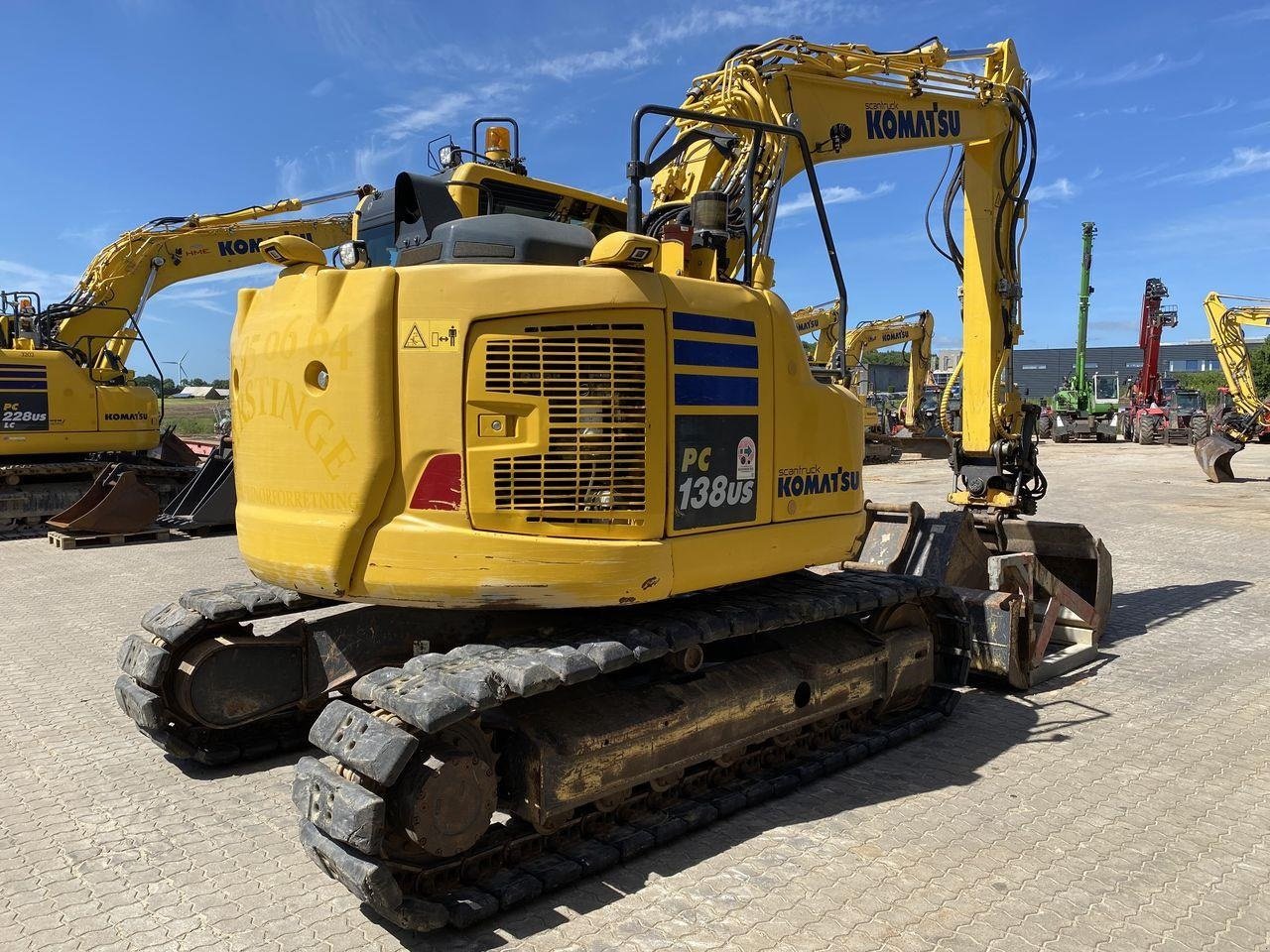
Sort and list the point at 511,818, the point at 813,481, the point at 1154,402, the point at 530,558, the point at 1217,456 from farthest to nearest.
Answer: the point at 1154,402 < the point at 1217,456 < the point at 813,481 < the point at 511,818 < the point at 530,558

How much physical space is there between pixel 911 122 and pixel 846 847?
6.42 m

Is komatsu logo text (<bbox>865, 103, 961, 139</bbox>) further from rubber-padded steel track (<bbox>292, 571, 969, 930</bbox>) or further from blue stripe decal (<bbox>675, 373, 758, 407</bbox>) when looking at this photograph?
rubber-padded steel track (<bbox>292, 571, 969, 930</bbox>)

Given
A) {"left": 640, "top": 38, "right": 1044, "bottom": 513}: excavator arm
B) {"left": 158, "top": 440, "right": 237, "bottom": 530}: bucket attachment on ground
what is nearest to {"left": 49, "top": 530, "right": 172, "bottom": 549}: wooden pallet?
{"left": 158, "top": 440, "right": 237, "bottom": 530}: bucket attachment on ground

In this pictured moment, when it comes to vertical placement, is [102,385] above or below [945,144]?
below

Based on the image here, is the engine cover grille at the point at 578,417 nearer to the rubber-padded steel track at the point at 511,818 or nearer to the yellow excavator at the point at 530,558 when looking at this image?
the yellow excavator at the point at 530,558

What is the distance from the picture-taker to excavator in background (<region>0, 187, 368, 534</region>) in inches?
547

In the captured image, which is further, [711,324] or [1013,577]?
[1013,577]

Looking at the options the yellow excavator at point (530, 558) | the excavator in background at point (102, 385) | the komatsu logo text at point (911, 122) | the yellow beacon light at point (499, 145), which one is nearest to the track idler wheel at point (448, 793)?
the yellow excavator at point (530, 558)

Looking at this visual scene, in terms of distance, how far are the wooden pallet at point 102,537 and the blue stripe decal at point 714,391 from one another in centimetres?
1193

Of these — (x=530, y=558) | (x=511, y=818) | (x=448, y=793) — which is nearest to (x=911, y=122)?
(x=530, y=558)

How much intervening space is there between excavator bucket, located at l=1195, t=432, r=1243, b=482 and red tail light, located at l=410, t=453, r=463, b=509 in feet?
74.2

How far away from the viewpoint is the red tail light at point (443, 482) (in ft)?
12.6

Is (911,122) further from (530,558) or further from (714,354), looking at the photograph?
(530,558)

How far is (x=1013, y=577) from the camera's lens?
680 cm
